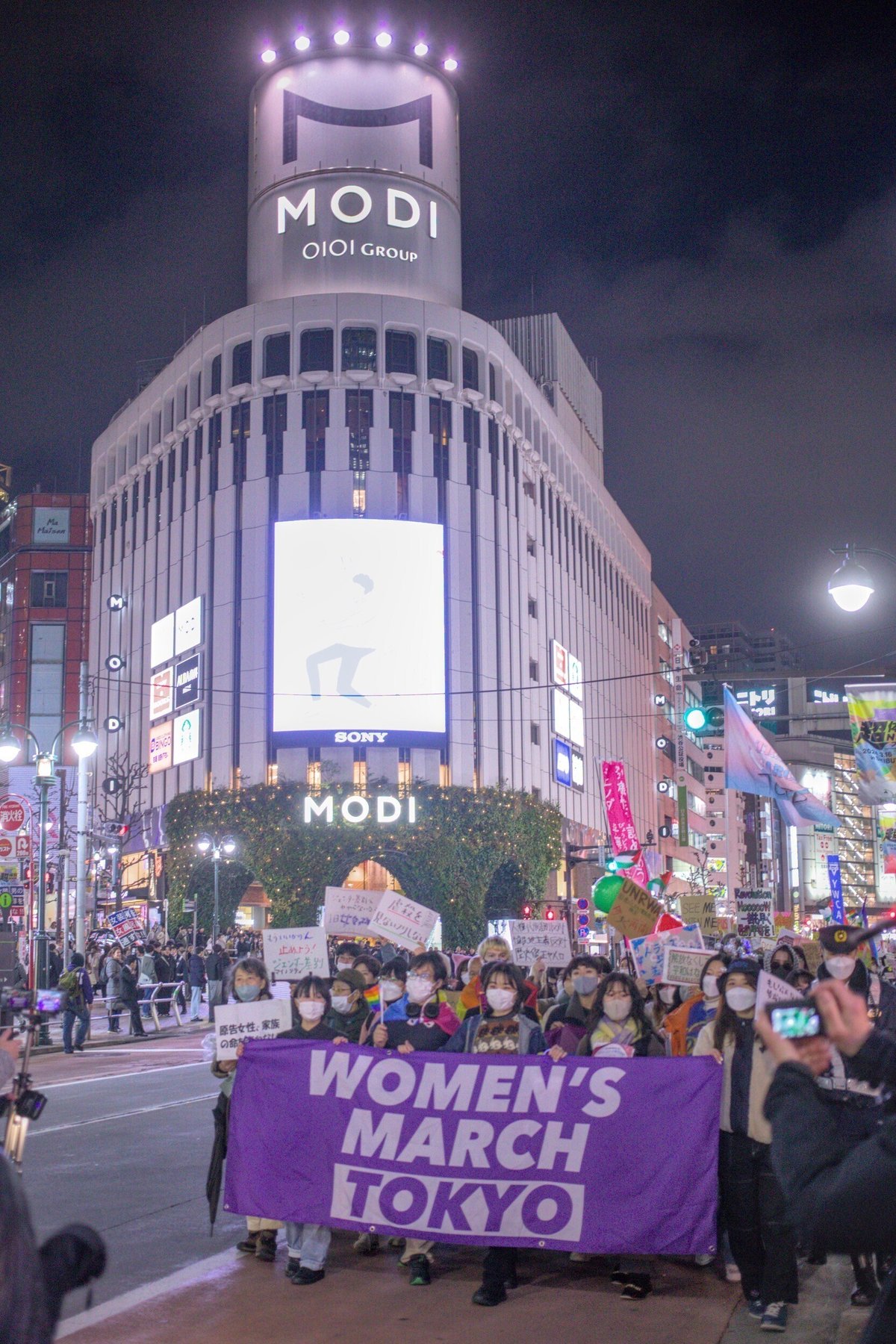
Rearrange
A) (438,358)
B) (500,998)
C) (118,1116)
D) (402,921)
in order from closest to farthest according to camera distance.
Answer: (500,998) < (402,921) < (118,1116) < (438,358)

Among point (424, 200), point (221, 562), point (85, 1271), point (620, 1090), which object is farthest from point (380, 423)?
point (85, 1271)

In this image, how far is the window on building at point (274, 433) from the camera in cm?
5838

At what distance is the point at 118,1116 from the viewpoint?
16.8 m

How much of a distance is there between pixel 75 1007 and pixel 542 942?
14.4m

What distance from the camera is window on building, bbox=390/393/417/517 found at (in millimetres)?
57906

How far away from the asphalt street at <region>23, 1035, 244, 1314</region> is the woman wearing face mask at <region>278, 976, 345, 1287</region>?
901mm

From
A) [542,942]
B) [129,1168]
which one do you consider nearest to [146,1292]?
[129,1168]

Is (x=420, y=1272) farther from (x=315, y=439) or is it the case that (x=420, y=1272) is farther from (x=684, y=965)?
(x=315, y=439)

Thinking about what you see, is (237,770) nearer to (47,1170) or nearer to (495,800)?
(495,800)

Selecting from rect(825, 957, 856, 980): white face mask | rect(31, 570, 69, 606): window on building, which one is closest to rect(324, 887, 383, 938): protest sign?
rect(825, 957, 856, 980): white face mask

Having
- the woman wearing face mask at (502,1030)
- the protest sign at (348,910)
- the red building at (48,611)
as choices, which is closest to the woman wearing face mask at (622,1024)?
the woman wearing face mask at (502,1030)

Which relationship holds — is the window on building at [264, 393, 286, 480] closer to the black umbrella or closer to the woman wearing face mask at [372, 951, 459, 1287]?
the woman wearing face mask at [372, 951, 459, 1287]

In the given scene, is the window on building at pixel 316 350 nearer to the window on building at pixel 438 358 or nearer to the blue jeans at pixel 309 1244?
the window on building at pixel 438 358

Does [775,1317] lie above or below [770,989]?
below
